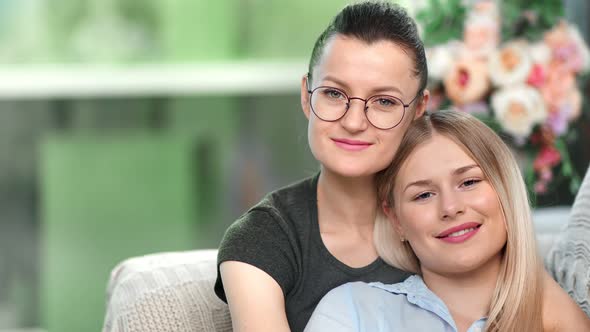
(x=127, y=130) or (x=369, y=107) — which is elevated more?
(x=369, y=107)

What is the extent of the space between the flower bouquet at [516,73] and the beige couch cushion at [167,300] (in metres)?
1.05

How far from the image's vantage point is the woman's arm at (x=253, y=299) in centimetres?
178

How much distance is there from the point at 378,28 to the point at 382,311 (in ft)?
1.89

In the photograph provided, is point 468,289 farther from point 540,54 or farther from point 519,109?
point 540,54

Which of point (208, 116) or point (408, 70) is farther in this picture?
point (208, 116)

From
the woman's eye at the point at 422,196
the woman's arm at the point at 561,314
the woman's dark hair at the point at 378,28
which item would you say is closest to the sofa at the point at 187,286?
the woman's arm at the point at 561,314

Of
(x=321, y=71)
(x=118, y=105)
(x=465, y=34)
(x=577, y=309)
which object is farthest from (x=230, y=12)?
(x=577, y=309)

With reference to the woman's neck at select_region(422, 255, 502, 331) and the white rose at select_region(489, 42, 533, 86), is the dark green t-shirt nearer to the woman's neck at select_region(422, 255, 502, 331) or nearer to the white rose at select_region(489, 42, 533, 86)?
the woman's neck at select_region(422, 255, 502, 331)

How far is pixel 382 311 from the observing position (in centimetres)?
185

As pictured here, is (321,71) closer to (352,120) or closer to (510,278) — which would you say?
(352,120)

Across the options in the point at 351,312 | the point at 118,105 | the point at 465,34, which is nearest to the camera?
the point at 351,312

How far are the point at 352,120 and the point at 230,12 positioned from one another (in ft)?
8.82

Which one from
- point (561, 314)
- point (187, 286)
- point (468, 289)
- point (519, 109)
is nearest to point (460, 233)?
point (468, 289)

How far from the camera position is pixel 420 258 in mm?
1910
